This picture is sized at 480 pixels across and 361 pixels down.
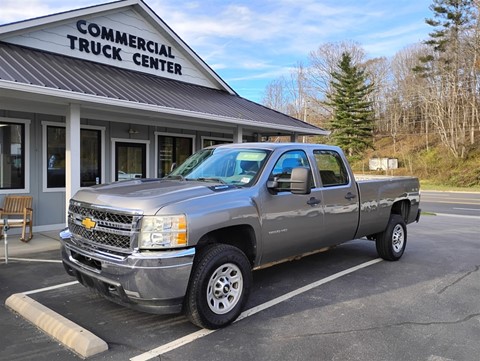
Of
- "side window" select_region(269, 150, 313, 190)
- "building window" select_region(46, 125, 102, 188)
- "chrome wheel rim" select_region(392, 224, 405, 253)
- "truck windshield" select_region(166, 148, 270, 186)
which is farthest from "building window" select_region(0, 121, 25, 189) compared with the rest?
"chrome wheel rim" select_region(392, 224, 405, 253)

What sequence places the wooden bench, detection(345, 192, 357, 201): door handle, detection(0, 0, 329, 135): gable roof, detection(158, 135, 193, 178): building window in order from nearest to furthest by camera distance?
detection(345, 192, 357, 201): door handle → detection(0, 0, 329, 135): gable roof → the wooden bench → detection(158, 135, 193, 178): building window

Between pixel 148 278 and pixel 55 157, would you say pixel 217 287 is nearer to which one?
pixel 148 278

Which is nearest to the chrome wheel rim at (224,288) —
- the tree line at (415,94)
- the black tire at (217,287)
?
the black tire at (217,287)

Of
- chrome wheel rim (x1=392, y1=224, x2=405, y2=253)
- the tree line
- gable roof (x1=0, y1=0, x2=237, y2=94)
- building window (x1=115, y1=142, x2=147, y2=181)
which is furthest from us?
the tree line

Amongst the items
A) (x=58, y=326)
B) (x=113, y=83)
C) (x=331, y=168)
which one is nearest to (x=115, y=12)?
(x=113, y=83)

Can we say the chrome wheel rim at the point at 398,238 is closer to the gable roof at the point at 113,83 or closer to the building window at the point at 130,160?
the gable roof at the point at 113,83

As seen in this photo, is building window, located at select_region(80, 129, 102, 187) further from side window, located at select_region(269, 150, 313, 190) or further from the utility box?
the utility box

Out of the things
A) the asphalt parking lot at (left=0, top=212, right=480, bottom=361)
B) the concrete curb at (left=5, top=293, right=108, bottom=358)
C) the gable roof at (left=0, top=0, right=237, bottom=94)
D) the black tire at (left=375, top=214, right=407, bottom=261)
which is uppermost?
the gable roof at (left=0, top=0, right=237, bottom=94)

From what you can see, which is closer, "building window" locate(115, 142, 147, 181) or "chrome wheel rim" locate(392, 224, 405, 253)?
"chrome wheel rim" locate(392, 224, 405, 253)

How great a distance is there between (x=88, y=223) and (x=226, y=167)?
Answer: 5.93 feet

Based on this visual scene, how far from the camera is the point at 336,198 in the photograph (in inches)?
223

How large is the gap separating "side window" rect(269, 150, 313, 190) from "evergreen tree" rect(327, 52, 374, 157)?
4435 cm

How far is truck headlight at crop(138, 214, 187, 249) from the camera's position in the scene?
367 cm

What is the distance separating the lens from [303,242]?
203 inches
